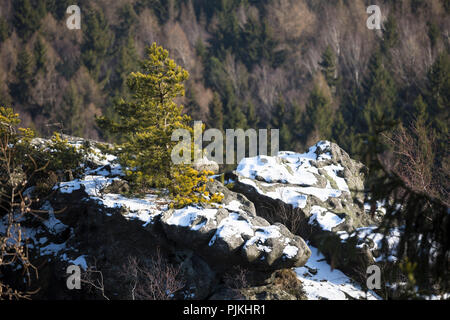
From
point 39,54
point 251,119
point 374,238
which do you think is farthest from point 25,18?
point 374,238

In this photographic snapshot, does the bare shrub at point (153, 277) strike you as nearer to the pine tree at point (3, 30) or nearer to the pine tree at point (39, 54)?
the pine tree at point (39, 54)

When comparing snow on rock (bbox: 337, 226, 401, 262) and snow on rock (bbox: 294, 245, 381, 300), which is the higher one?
snow on rock (bbox: 337, 226, 401, 262)

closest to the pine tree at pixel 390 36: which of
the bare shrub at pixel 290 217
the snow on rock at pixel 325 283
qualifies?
the bare shrub at pixel 290 217

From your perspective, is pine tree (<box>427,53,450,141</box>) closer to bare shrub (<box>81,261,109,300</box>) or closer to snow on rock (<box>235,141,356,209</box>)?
snow on rock (<box>235,141,356,209</box>)

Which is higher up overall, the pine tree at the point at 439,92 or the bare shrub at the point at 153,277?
the pine tree at the point at 439,92

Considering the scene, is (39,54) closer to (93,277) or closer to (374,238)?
(93,277)

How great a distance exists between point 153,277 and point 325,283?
235 inches

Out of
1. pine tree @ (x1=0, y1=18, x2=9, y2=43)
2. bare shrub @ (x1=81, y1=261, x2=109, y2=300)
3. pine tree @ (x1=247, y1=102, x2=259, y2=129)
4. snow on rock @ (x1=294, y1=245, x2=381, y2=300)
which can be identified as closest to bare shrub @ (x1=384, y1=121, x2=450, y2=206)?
snow on rock @ (x1=294, y1=245, x2=381, y2=300)

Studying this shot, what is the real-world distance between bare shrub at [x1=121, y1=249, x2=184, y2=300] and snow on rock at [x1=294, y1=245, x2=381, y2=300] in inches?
171

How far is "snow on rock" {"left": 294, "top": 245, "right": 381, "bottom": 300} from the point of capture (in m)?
12.5

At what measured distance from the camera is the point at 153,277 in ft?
39.7

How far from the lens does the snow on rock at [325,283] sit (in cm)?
1252

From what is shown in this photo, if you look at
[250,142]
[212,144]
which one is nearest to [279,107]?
[250,142]

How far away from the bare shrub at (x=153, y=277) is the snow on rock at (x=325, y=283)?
4.35 meters
